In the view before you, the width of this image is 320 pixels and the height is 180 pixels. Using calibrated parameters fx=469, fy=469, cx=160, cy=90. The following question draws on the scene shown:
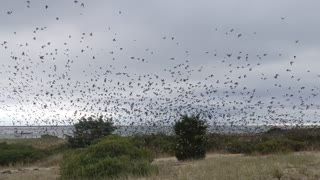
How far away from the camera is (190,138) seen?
28.2 metres

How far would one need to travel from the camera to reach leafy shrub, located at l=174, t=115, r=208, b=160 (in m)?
27.6

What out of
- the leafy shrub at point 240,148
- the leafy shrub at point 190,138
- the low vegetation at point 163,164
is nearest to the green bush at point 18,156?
the low vegetation at point 163,164

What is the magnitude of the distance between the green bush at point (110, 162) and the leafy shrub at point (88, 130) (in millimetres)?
18818

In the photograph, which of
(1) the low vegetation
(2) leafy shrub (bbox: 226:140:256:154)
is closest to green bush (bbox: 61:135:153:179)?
(1) the low vegetation

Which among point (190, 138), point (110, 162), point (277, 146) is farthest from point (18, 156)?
point (110, 162)

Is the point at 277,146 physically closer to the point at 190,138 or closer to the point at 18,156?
the point at 190,138

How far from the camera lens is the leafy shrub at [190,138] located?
27609mm

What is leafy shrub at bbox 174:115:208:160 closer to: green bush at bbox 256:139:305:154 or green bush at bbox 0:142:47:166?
green bush at bbox 256:139:305:154

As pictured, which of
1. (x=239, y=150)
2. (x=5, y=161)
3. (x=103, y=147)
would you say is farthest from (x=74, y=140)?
(x=103, y=147)

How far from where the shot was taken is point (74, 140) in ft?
137

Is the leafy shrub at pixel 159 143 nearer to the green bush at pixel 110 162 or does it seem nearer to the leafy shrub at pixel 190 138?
the leafy shrub at pixel 190 138

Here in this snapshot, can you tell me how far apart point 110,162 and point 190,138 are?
10.3 metres

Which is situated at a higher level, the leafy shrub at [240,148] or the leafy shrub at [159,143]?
the leafy shrub at [159,143]

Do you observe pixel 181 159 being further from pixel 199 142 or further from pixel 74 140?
pixel 74 140
